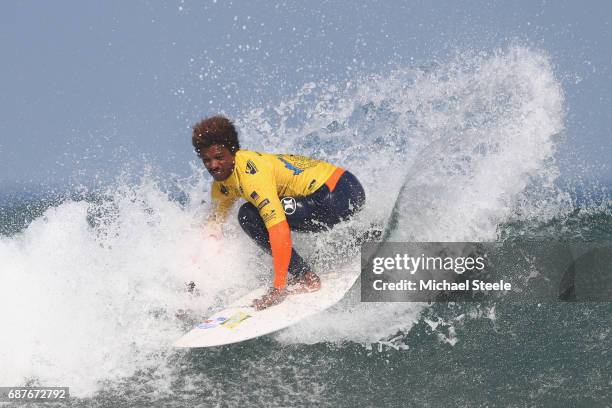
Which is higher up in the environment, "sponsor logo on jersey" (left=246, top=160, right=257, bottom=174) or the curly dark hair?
the curly dark hair

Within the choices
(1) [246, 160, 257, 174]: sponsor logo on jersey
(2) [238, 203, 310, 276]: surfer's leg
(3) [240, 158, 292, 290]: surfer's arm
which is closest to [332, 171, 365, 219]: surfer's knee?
(2) [238, 203, 310, 276]: surfer's leg

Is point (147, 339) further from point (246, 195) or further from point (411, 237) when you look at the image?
point (411, 237)

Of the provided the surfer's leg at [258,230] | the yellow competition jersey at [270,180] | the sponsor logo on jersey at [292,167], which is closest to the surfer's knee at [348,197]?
the yellow competition jersey at [270,180]

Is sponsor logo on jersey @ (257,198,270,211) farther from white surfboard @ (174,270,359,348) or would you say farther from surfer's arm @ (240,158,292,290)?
white surfboard @ (174,270,359,348)

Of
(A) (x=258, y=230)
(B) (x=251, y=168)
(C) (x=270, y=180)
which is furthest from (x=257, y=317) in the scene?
(B) (x=251, y=168)

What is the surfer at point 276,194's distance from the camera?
596 centimetres

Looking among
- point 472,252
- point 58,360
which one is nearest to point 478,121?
point 472,252

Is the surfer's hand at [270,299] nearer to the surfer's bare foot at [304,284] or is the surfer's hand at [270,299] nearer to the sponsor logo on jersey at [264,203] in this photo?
the surfer's bare foot at [304,284]

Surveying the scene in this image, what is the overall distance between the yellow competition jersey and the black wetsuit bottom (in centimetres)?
12

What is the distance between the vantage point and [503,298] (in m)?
7.18

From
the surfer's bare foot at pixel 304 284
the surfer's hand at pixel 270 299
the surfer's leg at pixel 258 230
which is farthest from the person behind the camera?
the surfer's bare foot at pixel 304 284

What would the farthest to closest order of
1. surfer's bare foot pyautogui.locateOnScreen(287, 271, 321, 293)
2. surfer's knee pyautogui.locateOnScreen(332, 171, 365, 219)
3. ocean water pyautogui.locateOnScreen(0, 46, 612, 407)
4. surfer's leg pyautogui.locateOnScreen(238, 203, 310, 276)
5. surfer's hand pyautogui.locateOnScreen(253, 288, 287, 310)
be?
surfer's knee pyautogui.locateOnScreen(332, 171, 365, 219)
surfer's bare foot pyautogui.locateOnScreen(287, 271, 321, 293)
surfer's leg pyautogui.locateOnScreen(238, 203, 310, 276)
surfer's hand pyautogui.locateOnScreen(253, 288, 287, 310)
ocean water pyautogui.locateOnScreen(0, 46, 612, 407)

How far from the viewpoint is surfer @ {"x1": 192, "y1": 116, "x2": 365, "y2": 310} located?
19.6ft

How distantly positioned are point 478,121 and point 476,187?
99 cm
